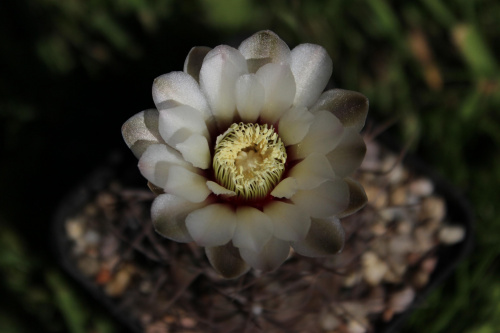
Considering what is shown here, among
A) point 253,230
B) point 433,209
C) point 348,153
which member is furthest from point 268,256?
point 433,209

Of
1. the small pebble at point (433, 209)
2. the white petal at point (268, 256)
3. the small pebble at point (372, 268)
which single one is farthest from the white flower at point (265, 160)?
the small pebble at point (433, 209)

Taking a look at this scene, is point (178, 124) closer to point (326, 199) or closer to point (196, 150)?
Result: point (196, 150)

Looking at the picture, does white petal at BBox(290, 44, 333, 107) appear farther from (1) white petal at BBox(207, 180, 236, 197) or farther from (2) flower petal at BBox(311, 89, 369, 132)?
(1) white petal at BBox(207, 180, 236, 197)

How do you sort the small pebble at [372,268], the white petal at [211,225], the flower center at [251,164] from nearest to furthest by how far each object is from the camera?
the white petal at [211,225]
the flower center at [251,164]
the small pebble at [372,268]

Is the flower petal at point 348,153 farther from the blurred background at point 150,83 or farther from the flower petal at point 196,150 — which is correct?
the blurred background at point 150,83

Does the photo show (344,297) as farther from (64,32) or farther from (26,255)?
(64,32)
